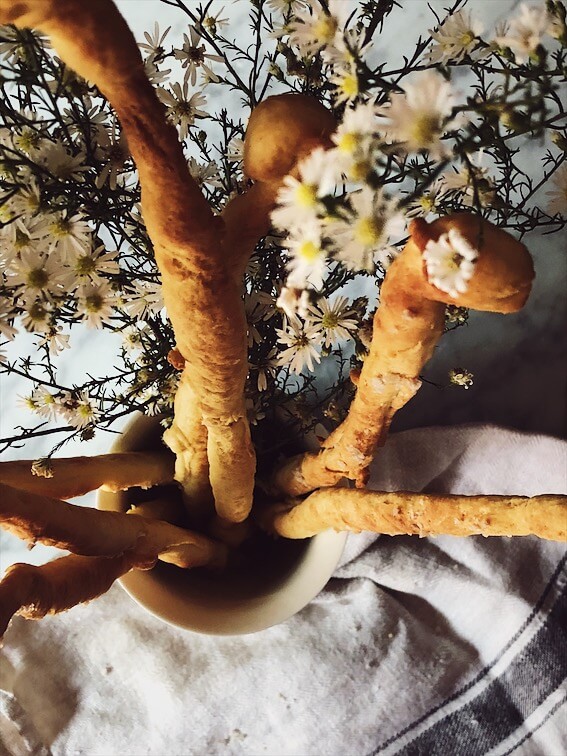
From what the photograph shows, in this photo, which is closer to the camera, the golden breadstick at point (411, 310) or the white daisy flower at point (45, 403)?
the golden breadstick at point (411, 310)

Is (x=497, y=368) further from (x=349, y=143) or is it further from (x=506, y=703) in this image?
(x=349, y=143)

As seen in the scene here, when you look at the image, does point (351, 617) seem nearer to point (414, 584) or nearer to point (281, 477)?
point (414, 584)

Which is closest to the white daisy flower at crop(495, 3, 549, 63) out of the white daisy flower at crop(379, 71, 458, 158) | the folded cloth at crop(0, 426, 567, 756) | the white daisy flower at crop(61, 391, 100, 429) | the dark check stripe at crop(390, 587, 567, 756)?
the white daisy flower at crop(379, 71, 458, 158)

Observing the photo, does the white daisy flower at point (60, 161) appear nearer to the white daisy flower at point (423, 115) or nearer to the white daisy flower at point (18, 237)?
the white daisy flower at point (18, 237)

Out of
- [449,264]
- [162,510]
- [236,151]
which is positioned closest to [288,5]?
[236,151]

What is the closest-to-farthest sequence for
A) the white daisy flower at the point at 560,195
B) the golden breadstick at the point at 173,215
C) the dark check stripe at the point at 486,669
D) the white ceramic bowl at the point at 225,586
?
1. the golden breadstick at the point at 173,215
2. the white daisy flower at the point at 560,195
3. the white ceramic bowl at the point at 225,586
4. the dark check stripe at the point at 486,669

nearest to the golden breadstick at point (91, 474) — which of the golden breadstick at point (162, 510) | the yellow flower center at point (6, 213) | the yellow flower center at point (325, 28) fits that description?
the golden breadstick at point (162, 510)
